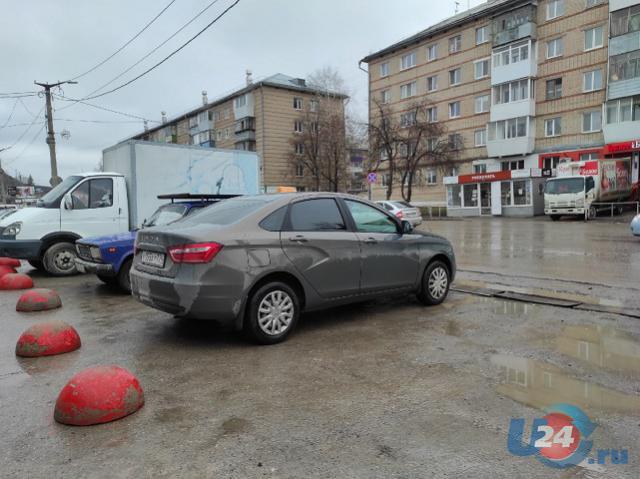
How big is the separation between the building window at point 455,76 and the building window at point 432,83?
1580mm

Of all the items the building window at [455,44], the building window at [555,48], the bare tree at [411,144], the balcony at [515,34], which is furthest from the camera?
the building window at [455,44]

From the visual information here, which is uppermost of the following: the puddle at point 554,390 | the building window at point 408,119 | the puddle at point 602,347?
the building window at point 408,119

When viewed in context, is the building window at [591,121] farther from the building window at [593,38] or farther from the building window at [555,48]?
the building window at [555,48]

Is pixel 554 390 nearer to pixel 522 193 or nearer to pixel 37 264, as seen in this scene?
pixel 37 264

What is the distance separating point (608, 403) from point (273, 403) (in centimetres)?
242

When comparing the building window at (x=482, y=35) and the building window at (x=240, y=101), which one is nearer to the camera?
the building window at (x=482, y=35)

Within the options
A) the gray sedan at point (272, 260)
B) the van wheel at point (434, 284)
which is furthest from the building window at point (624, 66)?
the gray sedan at point (272, 260)

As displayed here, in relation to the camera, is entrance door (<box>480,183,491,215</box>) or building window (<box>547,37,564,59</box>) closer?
entrance door (<box>480,183,491,215</box>)

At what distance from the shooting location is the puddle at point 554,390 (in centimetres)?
344

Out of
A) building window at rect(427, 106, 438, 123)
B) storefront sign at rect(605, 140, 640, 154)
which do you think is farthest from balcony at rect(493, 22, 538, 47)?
storefront sign at rect(605, 140, 640, 154)

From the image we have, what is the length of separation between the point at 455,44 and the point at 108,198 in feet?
125

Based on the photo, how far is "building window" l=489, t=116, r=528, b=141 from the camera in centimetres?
3606

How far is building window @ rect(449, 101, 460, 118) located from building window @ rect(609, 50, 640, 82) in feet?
41.1

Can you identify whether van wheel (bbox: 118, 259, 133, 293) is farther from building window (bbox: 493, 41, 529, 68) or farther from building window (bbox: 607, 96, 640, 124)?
building window (bbox: 493, 41, 529, 68)
